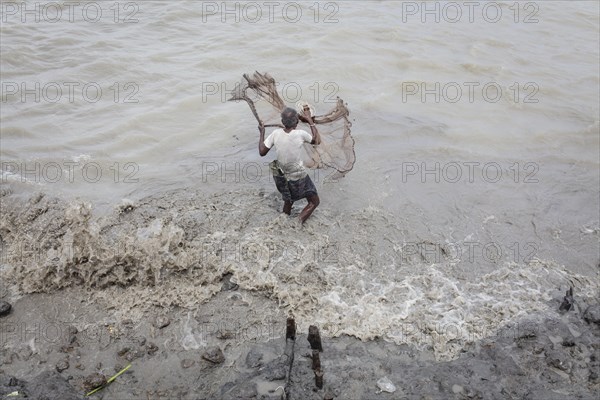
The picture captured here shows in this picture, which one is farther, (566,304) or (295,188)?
(295,188)

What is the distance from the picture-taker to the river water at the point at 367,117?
6457mm

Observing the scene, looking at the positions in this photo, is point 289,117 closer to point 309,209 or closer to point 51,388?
point 309,209

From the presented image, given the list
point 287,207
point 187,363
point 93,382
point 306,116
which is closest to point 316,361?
point 187,363

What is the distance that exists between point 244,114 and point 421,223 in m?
3.80

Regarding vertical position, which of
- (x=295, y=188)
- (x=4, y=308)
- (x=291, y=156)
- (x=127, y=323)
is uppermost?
(x=291, y=156)

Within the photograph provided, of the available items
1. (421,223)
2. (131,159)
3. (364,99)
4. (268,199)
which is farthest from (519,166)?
(131,159)

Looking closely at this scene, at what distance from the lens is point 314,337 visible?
4.50m

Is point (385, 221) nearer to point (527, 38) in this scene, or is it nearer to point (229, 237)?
point (229, 237)

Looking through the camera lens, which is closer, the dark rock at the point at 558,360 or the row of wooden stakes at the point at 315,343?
the row of wooden stakes at the point at 315,343

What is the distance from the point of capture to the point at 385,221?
22.0 ft

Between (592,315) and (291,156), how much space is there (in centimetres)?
354

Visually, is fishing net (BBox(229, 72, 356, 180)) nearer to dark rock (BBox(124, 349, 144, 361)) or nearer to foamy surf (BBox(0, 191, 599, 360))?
foamy surf (BBox(0, 191, 599, 360))

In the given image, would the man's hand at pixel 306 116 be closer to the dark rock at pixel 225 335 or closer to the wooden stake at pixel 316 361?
the dark rock at pixel 225 335

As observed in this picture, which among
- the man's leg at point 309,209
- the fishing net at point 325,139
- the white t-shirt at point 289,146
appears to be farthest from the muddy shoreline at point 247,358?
the fishing net at point 325,139
